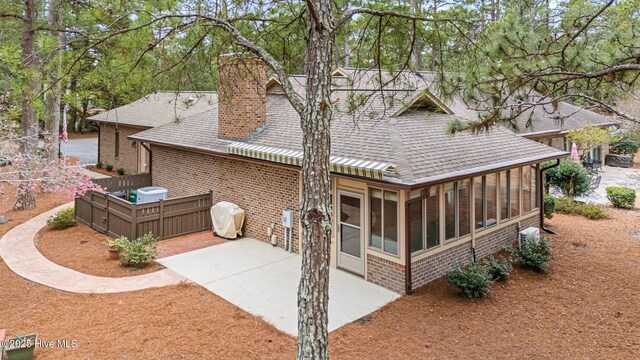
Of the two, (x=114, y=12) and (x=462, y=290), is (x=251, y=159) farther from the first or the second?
(x=462, y=290)

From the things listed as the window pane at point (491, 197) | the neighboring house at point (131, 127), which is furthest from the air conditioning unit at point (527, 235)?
the neighboring house at point (131, 127)

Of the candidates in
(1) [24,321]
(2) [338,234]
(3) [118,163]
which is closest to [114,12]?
(1) [24,321]

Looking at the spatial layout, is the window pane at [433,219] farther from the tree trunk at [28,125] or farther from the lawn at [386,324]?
the tree trunk at [28,125]

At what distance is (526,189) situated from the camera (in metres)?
13.1

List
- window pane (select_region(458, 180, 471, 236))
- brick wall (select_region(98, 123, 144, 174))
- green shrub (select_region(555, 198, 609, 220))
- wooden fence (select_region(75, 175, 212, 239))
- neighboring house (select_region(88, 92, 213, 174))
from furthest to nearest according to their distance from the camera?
brick wall (select_region(98, 123, 144, 174))
neighboring house (select_region(88, 92, 213, 174))
green shrub (select_region(555, 198, 609, 220))
wooden fence (select_region(75, 175, 212, 239))
window pane (select_region(458, 180, 471, 236))

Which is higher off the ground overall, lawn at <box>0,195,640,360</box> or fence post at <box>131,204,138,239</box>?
fence post at <box>131,204,138,239</box>

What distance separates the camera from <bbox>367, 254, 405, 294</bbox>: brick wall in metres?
9.02

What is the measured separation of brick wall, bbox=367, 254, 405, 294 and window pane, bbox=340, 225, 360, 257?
52 cm

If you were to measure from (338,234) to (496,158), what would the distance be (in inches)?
185

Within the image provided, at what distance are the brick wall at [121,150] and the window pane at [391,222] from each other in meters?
18.2

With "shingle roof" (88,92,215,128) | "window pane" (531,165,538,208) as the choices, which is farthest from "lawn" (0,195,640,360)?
"shingle roof" (88,92,215,128)

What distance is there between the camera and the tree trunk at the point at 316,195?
4.98m

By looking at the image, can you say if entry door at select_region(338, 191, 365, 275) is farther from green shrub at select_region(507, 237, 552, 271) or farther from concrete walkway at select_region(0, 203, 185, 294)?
green shrub at select_region(507, 237, 552, 271)

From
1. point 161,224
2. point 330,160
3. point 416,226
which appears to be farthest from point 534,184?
point 161,224
